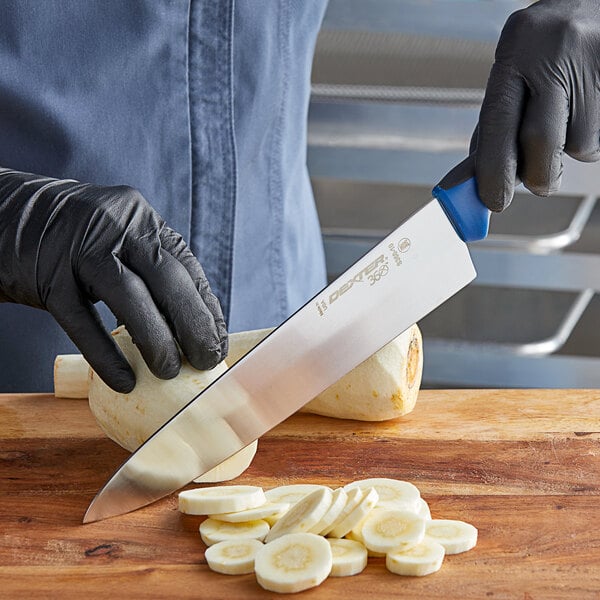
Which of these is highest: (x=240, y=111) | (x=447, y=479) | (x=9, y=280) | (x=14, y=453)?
(x=240, y=111)

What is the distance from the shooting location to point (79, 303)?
4.37ft

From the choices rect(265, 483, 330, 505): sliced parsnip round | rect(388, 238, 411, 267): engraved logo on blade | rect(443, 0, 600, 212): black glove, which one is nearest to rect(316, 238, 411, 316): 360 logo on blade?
rect(388, 238, 411, 267): engraved logo on blade

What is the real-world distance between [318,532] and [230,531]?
0.12 meters

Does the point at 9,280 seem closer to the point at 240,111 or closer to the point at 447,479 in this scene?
the point at 240,111

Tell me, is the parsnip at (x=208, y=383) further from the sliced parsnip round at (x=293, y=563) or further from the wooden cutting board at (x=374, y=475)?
the sliced parsnip round at (x=293, y=563)

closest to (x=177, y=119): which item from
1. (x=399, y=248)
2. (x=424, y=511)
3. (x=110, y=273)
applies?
(x=110, y=273)

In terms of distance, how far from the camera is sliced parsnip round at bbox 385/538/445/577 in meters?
1.12

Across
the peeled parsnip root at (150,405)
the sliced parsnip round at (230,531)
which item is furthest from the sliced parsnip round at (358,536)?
the peeled parsnip root at (150,405)

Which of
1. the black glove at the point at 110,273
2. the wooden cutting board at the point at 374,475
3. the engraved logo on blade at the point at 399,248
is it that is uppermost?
the engraved logo on blade at the point at 399,248

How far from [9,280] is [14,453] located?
27 cm

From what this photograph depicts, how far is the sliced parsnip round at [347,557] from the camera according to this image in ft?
3.72

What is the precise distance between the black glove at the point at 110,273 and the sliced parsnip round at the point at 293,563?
31cm

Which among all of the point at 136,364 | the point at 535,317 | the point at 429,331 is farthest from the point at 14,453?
the point at 535,317

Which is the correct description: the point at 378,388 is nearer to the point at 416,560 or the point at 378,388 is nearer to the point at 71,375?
the point at 416,560
